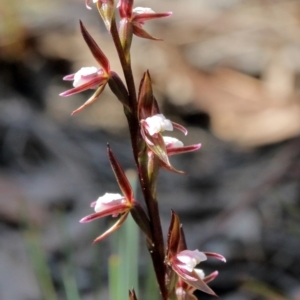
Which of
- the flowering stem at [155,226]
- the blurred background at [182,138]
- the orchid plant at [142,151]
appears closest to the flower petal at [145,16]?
the orchid plant at [142,151]

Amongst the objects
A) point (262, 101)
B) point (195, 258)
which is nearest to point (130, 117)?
point (195, 258)

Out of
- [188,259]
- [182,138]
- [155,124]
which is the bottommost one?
[182,138]

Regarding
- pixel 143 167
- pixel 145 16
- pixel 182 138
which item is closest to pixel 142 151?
pixel 143 167

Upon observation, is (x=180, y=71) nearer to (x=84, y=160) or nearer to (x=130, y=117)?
(x=84, y=160)

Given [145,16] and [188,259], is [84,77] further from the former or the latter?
[188,259]

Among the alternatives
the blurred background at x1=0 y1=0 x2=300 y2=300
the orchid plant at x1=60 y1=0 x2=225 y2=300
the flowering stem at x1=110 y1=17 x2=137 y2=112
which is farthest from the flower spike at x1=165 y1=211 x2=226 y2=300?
the blurred background at x1=0 y1=0 x2=300 y2=300

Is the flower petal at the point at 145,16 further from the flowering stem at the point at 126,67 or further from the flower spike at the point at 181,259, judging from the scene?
the flower spike at the point at 181,259
